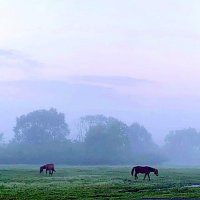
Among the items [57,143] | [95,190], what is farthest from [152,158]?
[95,190]

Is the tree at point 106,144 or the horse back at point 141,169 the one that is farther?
the tree at point 106,144

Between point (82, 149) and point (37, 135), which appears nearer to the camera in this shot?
point (82, 149)

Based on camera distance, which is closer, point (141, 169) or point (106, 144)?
point (141, 169)

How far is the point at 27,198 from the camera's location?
41.8m

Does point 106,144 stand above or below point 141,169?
above

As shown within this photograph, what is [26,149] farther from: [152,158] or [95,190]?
[95,190]

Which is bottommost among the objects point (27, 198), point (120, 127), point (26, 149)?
point (27, 198)

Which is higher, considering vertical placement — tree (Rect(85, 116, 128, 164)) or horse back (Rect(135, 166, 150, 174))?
tree (Rect(85, 116, 128, 164))

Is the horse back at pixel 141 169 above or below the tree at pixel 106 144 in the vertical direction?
below

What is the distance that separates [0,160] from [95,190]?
118984 mm

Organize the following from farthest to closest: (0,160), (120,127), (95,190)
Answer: (120,127) < (0,160) < (95,190)

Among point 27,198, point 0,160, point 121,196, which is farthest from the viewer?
point 0,160

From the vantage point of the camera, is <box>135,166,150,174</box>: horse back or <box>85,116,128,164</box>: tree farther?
<box>85,116,128,164</box>: tree

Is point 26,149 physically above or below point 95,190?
above
